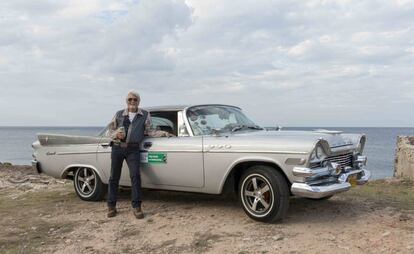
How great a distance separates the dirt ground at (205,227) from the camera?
215 inches

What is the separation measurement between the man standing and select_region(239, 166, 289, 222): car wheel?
158 centimetres

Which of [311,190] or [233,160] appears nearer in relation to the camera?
[311,190]

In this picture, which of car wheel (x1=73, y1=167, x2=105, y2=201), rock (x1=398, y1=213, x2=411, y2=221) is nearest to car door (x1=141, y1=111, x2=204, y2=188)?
car wheel (x1=73, y1=167, x2=105, y2=201)

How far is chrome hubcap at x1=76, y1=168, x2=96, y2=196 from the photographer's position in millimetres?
8172

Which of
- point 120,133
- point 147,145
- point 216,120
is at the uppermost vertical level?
point 216,120

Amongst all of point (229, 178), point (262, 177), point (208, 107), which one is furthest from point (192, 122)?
point (262, 177)

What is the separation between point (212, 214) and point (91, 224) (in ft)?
5.55

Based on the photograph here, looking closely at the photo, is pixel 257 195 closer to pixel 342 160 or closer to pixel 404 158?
pixel 342 160

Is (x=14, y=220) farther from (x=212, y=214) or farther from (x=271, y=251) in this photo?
(x=271, y=251)

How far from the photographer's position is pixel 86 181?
8.23 m

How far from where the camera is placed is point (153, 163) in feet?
23.5

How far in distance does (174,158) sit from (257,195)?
1.41 m

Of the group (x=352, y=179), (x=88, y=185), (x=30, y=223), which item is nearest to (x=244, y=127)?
(x=352, y=179)

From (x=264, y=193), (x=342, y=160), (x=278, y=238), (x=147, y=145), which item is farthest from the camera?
(x=147, y=145)
